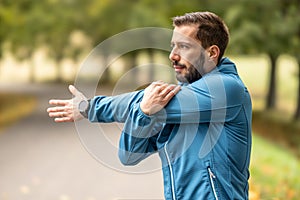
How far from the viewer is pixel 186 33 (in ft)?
8.77

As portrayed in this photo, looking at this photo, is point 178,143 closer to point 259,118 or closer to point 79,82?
point 79,82

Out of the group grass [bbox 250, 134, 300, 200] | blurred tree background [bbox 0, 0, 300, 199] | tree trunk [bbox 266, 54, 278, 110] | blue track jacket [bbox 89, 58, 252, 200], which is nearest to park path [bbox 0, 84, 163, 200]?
grass [bbox 250, 134, 300, 200]

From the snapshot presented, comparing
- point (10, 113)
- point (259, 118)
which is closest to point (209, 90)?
point (10, 113)

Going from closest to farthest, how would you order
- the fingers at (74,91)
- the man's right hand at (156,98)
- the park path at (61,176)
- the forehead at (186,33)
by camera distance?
the man's right hand at (156,98) < the forehead at (186,33) < the fingers at (74,91) < the park path at (61,176)

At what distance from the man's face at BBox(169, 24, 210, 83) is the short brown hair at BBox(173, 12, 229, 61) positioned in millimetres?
19

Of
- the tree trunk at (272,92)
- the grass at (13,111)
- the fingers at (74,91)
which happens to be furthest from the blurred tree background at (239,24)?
the fingers at (74,91)

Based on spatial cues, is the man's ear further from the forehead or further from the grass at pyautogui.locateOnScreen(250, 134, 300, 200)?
the grass at pyautogui.locateOnScreen(250, 134, 300, 200)

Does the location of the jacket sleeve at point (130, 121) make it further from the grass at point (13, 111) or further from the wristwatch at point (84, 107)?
the grass at point (13, 111)

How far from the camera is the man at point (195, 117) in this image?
8.63 feet

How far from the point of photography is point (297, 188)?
7785mm

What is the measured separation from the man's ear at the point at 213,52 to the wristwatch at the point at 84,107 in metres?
0.62

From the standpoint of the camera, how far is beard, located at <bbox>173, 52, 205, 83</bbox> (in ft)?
8.86

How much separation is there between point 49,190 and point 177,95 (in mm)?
6012

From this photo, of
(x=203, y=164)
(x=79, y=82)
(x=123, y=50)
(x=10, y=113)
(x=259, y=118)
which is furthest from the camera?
(x=259, y=118)
